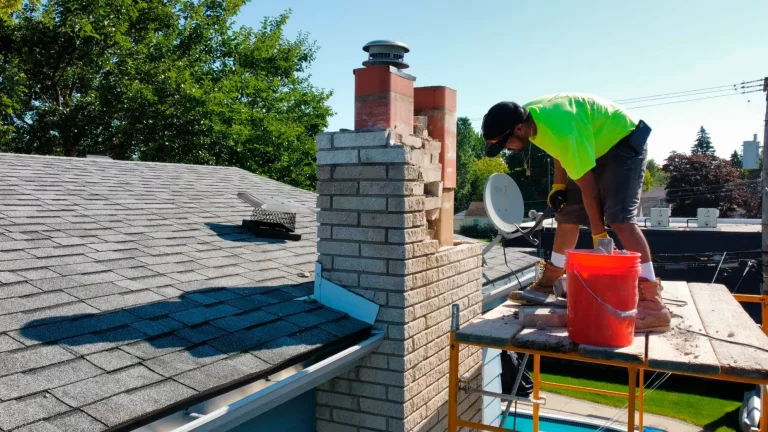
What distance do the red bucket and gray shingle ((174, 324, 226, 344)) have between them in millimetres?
1917

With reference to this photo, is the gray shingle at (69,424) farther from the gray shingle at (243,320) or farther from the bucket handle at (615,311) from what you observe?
the bucket handle at (615,311)

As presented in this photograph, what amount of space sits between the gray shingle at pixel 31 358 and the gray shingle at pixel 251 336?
0.70 meters

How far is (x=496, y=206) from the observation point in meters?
6.45

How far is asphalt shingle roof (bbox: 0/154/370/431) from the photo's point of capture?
2387 millimetres

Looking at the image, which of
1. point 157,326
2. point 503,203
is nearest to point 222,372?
point 157,326

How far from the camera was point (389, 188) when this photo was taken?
385 cm

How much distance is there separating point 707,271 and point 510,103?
21.7 meters

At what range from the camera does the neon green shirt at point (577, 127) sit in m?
3.54

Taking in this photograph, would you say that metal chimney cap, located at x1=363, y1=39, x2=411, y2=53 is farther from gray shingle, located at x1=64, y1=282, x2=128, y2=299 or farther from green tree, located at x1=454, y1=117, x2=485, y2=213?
green tree, located at x1=454, y1=117, x2=485, y2=213

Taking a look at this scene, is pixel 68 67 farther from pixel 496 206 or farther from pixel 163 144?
pixel 496 206

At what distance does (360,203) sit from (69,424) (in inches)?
88.9

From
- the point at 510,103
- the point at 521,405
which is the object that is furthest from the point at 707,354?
the point at 521,405

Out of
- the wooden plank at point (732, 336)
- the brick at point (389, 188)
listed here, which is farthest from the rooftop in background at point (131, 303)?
the wooden plank at point (732, 336)

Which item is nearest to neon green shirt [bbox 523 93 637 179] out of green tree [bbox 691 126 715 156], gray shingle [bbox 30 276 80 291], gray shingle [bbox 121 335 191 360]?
gray shingle [bbox 121 335 191 360]
